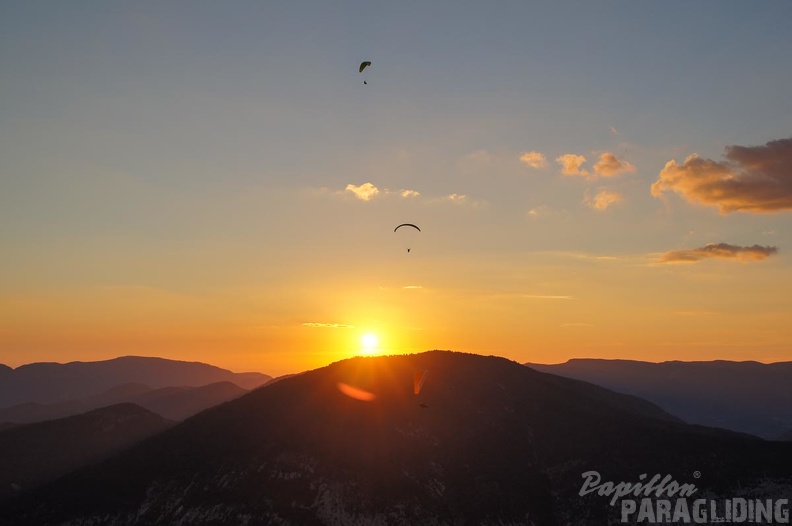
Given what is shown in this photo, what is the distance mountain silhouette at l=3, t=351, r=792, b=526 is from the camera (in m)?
64.2

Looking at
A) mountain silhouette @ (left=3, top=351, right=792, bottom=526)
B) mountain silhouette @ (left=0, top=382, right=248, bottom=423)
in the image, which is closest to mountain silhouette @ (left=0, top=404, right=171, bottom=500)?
mountain silhouette @ (left=3, top=351, right=792, bottom=526)

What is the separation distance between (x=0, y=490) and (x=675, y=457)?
93.5 metres

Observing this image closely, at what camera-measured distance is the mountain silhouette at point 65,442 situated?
86250 mm

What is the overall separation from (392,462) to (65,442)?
6702cm

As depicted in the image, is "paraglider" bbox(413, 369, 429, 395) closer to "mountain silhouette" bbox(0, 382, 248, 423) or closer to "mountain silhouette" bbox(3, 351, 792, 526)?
"mountain silhouette" bbox(3, 351, 792, 526)

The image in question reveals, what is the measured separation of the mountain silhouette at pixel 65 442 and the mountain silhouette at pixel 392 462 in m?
14.9

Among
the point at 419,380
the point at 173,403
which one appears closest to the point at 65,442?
the point at 419,380

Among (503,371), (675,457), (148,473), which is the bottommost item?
(148,473)

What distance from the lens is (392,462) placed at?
243 feet

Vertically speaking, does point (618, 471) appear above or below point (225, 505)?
above

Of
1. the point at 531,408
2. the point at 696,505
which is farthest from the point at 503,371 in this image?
the point at 696,505

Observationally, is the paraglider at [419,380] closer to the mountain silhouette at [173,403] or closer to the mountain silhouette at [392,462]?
the mountain silhouette at [392,462]

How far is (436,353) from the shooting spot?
363 ft

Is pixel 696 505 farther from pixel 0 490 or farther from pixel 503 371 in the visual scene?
pixel 0 490
